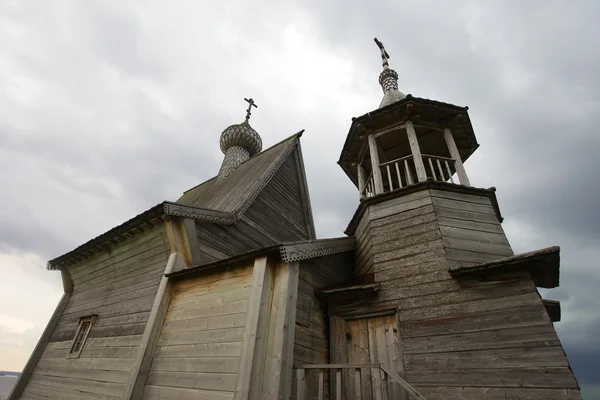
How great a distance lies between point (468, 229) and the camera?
20.7ft

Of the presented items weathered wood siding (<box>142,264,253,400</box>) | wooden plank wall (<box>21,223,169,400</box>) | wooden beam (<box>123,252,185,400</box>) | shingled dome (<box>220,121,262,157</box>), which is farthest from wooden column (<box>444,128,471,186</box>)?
shingled dome (<box>220,121,262,157</box>)

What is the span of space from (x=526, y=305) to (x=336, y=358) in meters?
3.42

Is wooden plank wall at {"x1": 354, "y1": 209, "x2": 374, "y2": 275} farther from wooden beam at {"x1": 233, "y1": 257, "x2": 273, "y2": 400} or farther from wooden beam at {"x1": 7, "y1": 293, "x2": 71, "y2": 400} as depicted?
wooden beam at {"x1": 7, "y1": 293, "x2": 71, "y2": 400}

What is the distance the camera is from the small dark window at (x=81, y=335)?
8.22 metres

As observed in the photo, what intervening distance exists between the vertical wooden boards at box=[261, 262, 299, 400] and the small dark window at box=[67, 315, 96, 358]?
21.4ft

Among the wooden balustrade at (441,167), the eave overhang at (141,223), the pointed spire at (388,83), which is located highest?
the pointed spire at (388,83)

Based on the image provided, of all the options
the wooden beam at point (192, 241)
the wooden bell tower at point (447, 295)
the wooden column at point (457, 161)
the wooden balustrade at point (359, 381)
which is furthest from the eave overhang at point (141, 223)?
the wooden column at point (457, 161)

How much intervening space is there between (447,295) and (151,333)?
5935mm

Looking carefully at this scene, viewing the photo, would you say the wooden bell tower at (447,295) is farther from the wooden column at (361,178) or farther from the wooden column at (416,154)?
the wooden column at (361,178)

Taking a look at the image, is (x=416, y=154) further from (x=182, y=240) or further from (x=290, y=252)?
(x=182, y=240)

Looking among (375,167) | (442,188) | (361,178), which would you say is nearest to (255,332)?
(442,188)

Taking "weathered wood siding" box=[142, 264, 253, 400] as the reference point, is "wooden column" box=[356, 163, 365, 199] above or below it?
above

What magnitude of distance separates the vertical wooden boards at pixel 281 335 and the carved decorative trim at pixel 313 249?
202 mm

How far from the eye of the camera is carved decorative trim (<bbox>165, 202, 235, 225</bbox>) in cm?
692
